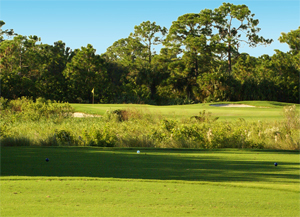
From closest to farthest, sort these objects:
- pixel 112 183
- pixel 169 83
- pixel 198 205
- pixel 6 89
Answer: pixel 198 205
pixel 112 183
pixel 6 89
pixel 169 83

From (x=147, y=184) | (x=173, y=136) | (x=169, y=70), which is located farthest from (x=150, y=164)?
(x=169, y=70)

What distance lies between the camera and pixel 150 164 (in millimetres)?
8219

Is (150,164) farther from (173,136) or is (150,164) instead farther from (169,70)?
(169,70)

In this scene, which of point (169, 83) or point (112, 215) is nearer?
point (112, 215)

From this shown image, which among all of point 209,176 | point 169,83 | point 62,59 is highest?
point 62,59

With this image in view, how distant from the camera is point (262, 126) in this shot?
1417 centimetres

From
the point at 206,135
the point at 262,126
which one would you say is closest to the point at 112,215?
the point at 206,135

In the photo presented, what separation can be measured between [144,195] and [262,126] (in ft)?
32.4

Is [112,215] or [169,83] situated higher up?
[169,83]

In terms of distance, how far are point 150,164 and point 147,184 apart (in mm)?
2204

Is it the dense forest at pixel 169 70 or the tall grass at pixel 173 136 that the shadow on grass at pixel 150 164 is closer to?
the tall grass at pixel 173 136

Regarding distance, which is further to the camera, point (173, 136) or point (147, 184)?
point (173, 136)

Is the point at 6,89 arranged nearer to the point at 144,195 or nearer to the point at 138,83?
the point at 138,83

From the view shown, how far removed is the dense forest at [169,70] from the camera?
40438 millimetres
